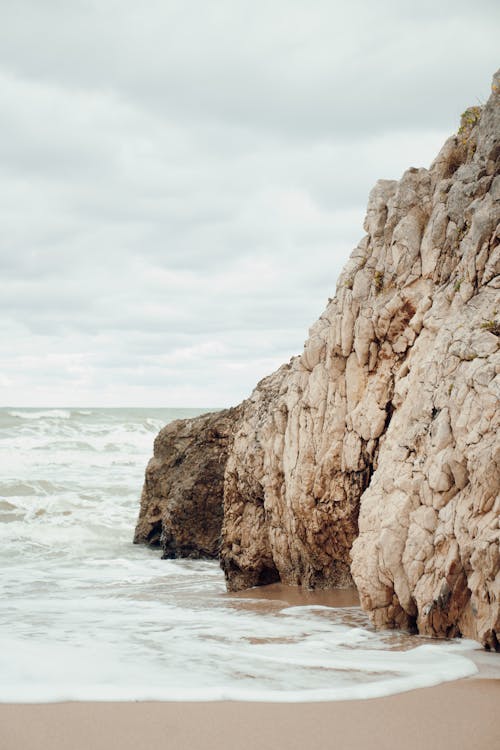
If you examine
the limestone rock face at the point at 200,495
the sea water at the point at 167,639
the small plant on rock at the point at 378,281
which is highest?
the small plant on rock at the point at 378,281

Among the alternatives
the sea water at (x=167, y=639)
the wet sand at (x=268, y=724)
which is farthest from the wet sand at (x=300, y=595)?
the wet sand at (x=268, y=724)

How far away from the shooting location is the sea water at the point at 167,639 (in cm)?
497

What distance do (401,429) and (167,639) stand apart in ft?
9.88

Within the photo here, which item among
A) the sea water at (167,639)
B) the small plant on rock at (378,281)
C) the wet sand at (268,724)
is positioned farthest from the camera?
the small plant on rock at (378,281)

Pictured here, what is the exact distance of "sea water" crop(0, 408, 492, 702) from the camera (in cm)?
497

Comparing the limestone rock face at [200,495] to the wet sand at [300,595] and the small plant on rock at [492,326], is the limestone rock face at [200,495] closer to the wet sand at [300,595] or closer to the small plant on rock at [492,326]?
the wet sand at [300,595]

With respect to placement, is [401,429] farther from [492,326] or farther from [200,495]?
[200,495]

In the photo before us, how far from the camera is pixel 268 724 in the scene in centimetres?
425

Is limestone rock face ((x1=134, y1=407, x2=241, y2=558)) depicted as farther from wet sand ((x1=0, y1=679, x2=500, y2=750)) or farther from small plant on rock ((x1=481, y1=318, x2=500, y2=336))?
wet sand ((x1=0, y1=679, x2=500, y2=750))

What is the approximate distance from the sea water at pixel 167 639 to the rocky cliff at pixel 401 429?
570 mm

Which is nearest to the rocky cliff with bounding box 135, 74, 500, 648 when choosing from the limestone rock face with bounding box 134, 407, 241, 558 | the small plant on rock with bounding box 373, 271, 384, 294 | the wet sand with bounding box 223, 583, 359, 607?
the small plant on rock with bounding box 373, 271, 384, 294

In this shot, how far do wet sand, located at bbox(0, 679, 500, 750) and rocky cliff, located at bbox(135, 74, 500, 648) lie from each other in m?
1.24

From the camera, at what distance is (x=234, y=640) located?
6.73 metres

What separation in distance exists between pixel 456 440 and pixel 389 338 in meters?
2.26
